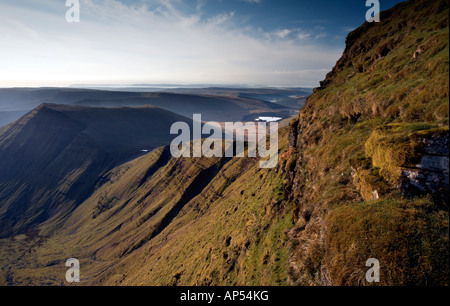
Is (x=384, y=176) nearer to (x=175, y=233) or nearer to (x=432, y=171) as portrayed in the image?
(x=432, y=171)

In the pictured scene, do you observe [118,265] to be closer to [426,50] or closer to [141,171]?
[141,171]

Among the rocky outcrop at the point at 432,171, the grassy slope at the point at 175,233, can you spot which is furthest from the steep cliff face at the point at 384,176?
the grassy slope at the point at 175,233

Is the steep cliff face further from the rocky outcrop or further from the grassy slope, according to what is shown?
the grassy slope

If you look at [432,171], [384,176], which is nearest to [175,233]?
[384,176]

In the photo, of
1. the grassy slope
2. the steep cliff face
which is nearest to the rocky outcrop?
the steep cliff face

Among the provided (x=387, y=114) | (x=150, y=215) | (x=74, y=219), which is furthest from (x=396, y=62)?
(x=74, y=219)

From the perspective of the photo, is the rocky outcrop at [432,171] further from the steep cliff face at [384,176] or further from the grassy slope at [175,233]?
the grassy slope at [175,233]
